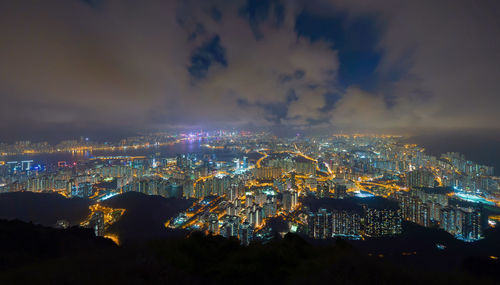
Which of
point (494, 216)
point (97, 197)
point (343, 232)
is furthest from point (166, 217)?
point (494, 216)

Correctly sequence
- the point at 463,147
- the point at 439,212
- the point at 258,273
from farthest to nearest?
the point at 463,147 < the point at 439,212 < the point at 258,273

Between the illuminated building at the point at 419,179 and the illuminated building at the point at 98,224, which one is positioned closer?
the illuminated building at the point at 98,224

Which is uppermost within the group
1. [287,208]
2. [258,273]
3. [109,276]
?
[109,276]

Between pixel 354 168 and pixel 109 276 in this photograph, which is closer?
pixel 109 276

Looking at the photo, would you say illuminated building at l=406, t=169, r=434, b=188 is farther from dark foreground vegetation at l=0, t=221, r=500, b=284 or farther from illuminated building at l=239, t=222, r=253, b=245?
dark foreground vegetation at l=0, t=221, r=500, b=284

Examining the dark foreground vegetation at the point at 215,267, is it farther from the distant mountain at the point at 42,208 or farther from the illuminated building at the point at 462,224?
the illuminated building at the point at 462,224

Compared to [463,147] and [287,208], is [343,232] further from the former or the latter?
[463,147]

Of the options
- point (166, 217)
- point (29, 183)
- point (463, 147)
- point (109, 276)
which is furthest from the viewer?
point (463, 147)

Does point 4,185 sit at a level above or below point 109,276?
below

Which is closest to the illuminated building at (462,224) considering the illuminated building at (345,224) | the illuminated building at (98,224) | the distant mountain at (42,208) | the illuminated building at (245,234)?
the illuminated building at (345,224)
